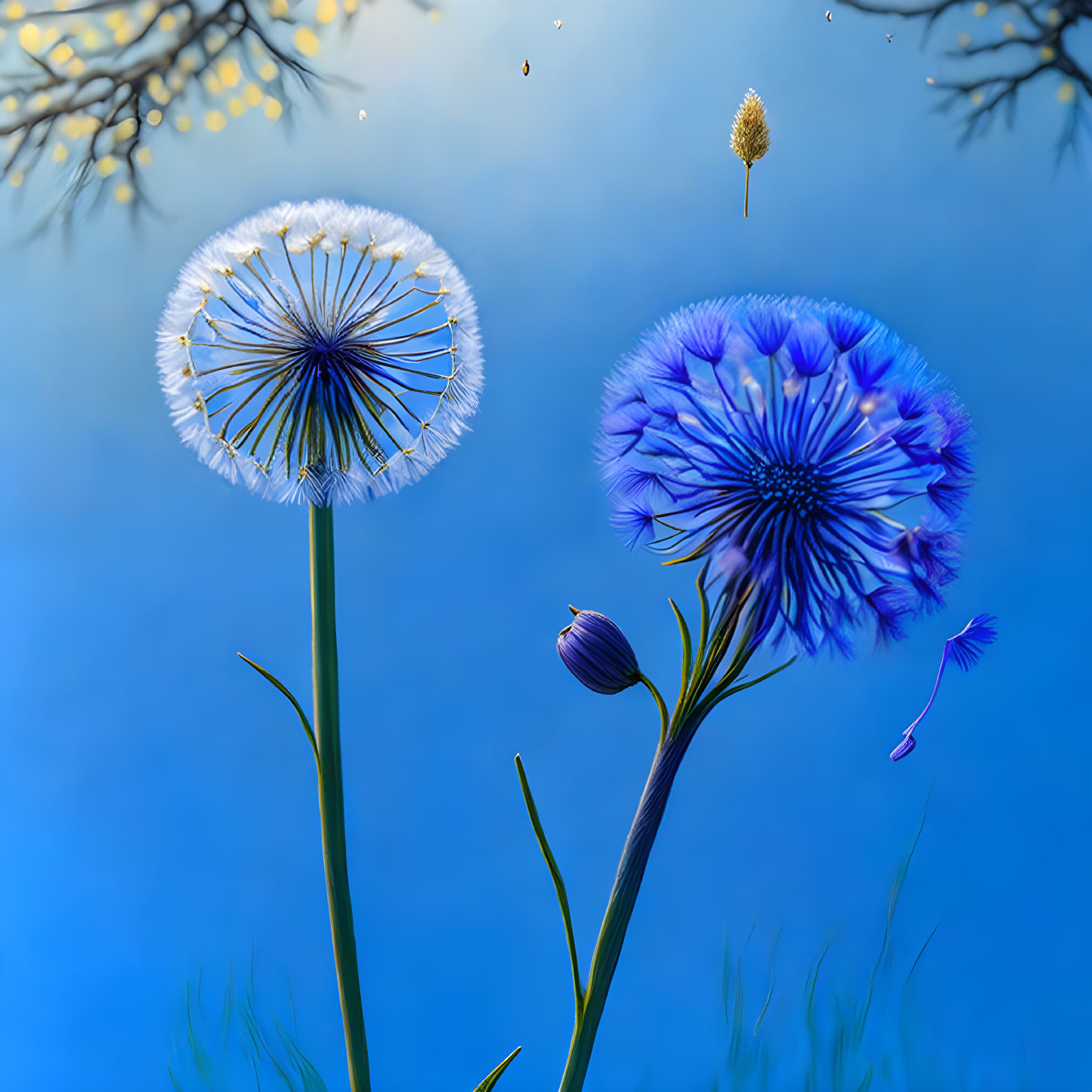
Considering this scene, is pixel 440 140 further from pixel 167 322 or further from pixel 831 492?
pixel 831 492

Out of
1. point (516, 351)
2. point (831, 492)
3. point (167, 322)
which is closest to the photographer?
point (831, 492)

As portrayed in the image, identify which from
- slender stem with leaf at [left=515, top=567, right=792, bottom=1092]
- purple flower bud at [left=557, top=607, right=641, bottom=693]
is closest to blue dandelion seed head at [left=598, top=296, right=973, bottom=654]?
slender stem with leaf at [left=515, top=567, right=792, bottom=1092]

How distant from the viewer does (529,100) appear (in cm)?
154

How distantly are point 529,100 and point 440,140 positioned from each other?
175mm

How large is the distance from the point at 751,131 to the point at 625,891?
1232mm

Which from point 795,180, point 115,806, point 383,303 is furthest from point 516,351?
point 115,806

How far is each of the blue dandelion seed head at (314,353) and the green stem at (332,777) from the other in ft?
0.30

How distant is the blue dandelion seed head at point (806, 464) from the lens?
1040 mm

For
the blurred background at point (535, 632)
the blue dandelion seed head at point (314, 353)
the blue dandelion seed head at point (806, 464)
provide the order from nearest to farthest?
the blue dandelion seed head at point (806, 464) < the blue dandelion seed head at point (314, 353) < the blurred background at point (535, 632)

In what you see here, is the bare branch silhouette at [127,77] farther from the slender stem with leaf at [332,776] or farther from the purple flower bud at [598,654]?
the purple flower bud at [598,654]

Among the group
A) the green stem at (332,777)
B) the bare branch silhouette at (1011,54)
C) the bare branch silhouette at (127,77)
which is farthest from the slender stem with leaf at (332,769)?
the bare branch silhouette at (1011,54)

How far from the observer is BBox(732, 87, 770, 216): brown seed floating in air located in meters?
1.45

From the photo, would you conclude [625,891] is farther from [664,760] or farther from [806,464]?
[806,464]

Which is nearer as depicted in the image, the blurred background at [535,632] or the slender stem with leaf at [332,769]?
the slender stem with leaf at [332,769]
